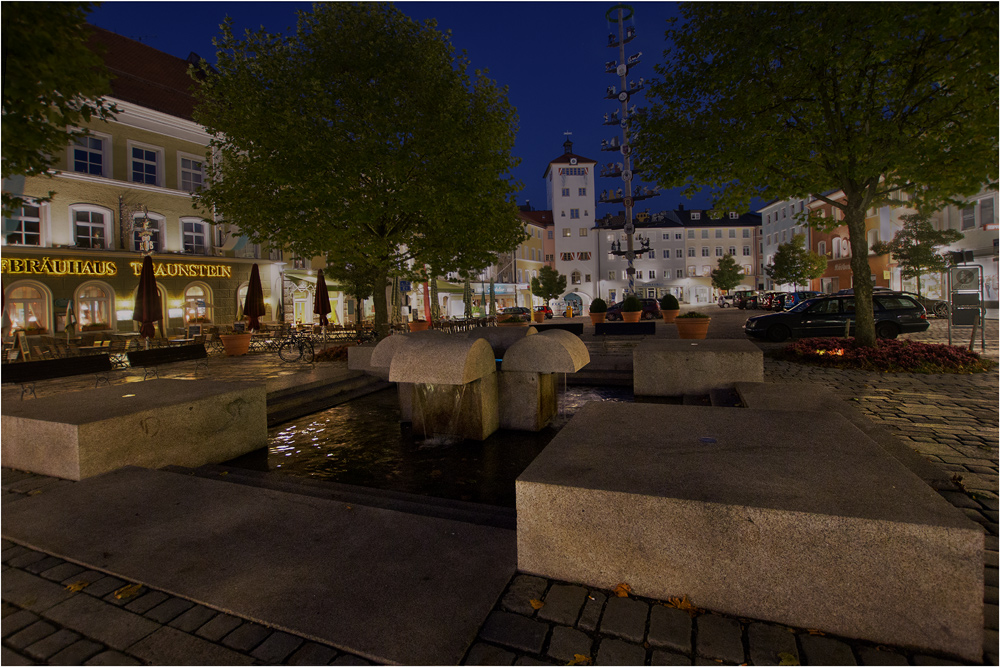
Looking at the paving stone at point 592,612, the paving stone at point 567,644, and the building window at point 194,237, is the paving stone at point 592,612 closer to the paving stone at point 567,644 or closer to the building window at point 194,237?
the paving stone at point 567,644

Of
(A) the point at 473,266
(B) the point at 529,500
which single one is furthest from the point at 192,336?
(B) the point at 529,500

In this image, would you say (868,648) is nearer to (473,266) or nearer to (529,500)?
(529,500)

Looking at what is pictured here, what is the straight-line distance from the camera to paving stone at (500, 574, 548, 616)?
2.51 m

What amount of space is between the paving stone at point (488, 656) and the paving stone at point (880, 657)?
1.52 m

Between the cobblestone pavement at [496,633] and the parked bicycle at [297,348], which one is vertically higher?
the parked bicycle at [297,348]

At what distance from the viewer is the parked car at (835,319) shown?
15656 mm

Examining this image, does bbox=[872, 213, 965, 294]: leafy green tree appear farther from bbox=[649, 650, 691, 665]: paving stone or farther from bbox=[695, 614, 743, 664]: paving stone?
bbox=[649, 650, 691, 665]: paving stone

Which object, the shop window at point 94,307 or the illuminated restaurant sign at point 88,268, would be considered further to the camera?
the shop window at point 94,307

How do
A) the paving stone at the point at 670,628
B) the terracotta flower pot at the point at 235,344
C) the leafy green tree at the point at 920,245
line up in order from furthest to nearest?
the leafy green tree at the point at 920,245, the terracotta flower pot at the point at 235,344, the paving stone at the point at 670,628

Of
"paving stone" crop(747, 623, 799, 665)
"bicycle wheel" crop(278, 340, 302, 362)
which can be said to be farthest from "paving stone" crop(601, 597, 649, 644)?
"bicycle wheel" crop(278, 340, 302, 362)

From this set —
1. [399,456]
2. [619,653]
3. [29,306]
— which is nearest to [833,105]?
[399,456]

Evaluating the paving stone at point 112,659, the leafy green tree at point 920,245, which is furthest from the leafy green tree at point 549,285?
the paving stone at point 112,659

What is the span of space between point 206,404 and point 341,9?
40.1 ft

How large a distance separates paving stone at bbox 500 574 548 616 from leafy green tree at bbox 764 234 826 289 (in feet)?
173
